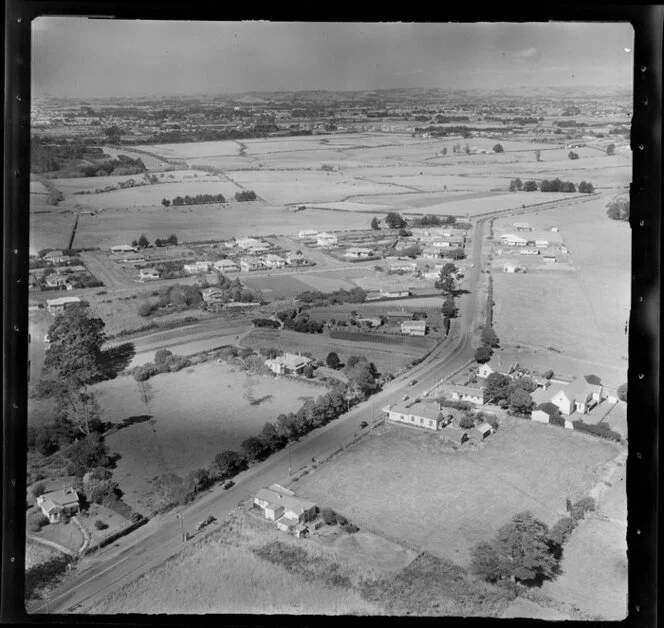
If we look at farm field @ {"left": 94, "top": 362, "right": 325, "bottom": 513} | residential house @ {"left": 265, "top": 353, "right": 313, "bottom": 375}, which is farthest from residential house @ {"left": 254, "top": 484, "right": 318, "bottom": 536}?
residential house @ {"left": 265, "top": 353, "right": 313, "bottom": 375}

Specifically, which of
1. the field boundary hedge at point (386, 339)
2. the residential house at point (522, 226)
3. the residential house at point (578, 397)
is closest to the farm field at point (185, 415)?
the field boundary hedge at point (386, 339)

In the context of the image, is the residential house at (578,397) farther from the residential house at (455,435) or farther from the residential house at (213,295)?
the residential house at (213,295)

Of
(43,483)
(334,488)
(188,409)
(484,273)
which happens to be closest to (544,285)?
(484,273)

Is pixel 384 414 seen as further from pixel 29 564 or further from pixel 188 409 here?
pixel 29 564

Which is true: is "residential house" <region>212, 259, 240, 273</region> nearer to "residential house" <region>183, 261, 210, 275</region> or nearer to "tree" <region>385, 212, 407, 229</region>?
"residential house" <region>183, 261, 210, 275</region>

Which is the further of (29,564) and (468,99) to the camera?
(468,99)
